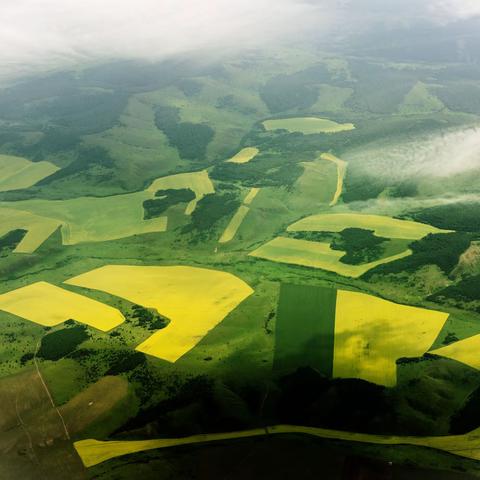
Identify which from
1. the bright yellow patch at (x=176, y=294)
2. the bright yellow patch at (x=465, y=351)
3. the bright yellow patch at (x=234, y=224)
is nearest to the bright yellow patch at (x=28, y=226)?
the bright yellow patch at (x=176, y=294)

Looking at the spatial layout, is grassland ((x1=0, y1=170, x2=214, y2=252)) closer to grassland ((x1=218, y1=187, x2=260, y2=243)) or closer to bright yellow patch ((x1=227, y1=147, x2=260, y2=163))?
grassland ((x1=218, y1=187, x2=260, y2=243))

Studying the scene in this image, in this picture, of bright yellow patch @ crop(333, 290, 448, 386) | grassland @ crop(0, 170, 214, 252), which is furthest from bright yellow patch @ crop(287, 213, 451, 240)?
grassland @ crop(0, 170, 214, 252)

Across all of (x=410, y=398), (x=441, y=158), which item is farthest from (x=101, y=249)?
(x=441, y=158)

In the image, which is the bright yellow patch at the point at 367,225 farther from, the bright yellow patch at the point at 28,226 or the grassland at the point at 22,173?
the grassland at the point at 22,173

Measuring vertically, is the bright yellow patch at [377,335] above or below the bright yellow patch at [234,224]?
above

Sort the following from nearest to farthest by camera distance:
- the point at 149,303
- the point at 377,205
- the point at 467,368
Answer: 1. the point at 467,368
2. the point at 149,303
3. the point at 377,205

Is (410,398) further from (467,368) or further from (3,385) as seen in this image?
(3,385)

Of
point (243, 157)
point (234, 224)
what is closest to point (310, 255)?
point (234, 224)
